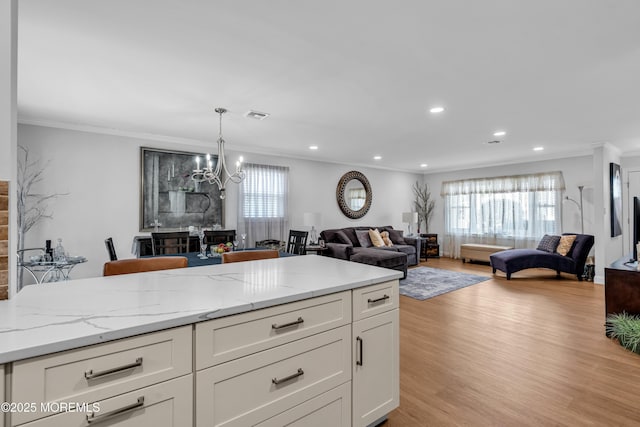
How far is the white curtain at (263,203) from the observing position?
17.9 ft

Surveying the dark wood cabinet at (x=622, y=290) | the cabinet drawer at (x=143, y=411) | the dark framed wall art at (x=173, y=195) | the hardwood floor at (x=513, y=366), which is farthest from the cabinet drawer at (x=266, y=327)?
the dark framed wall art at (x=173, y=195)

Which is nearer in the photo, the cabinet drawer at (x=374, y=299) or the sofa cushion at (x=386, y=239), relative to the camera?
the cabinet drawer at (x=374, y=299)

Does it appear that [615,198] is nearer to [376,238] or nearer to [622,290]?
[622,290]

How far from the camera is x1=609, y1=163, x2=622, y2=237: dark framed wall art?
525 cm

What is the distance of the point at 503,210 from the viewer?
7.29m

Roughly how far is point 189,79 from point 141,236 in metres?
2.75

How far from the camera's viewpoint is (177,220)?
474 cm

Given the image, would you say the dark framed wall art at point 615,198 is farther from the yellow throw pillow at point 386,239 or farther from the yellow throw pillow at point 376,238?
the yellow throw pillow at point 376,238

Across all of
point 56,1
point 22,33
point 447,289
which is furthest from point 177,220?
point 447,289

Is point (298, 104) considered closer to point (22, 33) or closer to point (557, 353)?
point (22, 33)

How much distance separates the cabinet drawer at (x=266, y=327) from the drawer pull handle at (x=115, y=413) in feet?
0.64

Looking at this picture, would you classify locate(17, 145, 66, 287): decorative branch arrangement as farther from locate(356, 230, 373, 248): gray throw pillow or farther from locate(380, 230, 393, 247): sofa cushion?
locate(380, 230, 393, 247): sofa cushion

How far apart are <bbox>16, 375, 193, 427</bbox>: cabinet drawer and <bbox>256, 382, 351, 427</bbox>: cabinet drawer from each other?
1.18 ft

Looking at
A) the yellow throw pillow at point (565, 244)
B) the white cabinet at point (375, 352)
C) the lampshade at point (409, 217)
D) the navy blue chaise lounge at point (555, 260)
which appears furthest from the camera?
the lampshade at point (409, 217)
